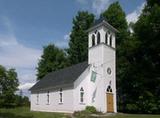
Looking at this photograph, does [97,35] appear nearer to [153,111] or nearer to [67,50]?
[153,111]

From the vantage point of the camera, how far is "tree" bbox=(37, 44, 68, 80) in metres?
55.5

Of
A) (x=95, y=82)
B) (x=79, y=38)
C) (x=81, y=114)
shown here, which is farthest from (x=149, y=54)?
(x=79, y=38)

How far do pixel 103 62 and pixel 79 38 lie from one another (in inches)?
888

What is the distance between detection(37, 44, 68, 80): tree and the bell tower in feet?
75.1

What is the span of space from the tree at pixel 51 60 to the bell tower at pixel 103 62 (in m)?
22.9

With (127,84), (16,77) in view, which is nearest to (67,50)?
(16,77)

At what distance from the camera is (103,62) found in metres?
31.5

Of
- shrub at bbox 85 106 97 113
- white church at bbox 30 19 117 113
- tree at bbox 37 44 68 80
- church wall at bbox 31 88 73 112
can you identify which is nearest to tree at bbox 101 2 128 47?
white church at bbox 30 19 117 113

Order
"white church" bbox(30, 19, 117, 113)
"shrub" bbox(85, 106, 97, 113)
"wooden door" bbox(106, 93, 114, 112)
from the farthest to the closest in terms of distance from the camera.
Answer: "wooden door" bbox(106, 93, 114, 112) < "white church" bbox(30, 19, 117, 113) < "shrub" bbox(85, 106, 97, 113)

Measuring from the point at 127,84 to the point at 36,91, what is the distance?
12.3 metres

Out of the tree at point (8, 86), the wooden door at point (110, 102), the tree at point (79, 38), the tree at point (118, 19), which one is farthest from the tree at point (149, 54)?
the tree at point (8, 86)

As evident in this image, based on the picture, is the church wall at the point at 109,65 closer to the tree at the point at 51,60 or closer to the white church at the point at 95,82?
the white church at the point at 95,82

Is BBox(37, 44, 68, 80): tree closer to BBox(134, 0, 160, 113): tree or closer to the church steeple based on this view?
BBox(134, 0, 160, 113): tree

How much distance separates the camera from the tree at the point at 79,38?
52.9 metres
